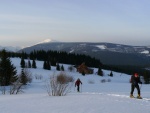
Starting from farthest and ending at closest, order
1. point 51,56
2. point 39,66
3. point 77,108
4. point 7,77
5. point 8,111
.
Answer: point 51,56
point 39,66
point 7,77
point 77,108
point 8,111

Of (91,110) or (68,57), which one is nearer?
(91,110)

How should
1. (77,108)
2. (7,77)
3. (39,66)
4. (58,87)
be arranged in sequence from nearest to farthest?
1. (77,108)
2. (58,87)
3. (7,77)
4. (39,66)

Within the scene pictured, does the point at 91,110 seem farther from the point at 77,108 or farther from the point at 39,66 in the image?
the point at 39,66

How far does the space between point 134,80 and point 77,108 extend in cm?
858

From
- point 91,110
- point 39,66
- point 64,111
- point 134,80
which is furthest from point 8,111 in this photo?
point 39,66

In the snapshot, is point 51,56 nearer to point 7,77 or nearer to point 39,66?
point 39,66

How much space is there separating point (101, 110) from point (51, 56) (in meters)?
127

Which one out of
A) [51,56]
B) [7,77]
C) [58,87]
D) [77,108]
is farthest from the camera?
[51,56]

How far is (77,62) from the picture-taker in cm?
14000

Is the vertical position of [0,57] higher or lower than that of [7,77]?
higher

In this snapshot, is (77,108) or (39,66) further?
(39,66)

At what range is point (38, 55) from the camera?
459 feet

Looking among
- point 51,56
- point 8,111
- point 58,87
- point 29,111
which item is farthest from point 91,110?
point 51,56

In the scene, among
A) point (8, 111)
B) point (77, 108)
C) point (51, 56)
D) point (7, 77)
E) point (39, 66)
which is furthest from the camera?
point (51, 56)
